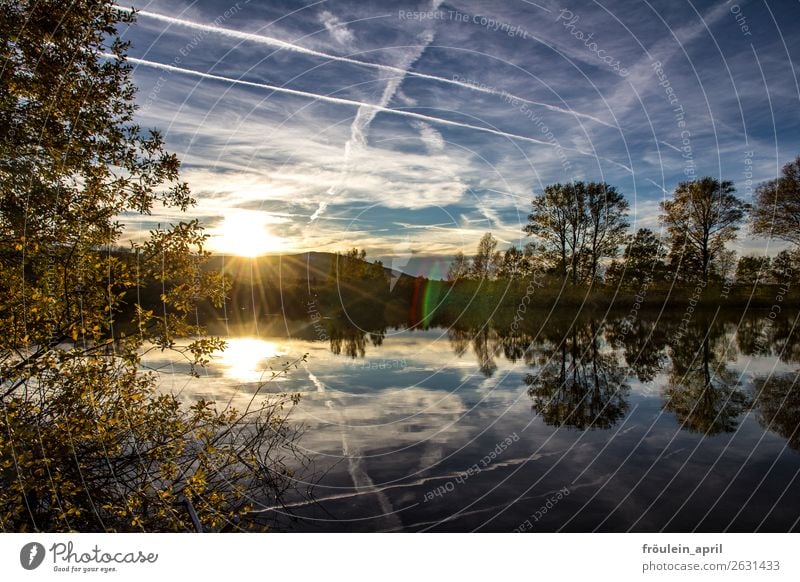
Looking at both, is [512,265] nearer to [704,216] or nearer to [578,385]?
[704,216]

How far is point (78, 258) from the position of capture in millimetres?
8820

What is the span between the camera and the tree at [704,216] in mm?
36188

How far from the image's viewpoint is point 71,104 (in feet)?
30.4

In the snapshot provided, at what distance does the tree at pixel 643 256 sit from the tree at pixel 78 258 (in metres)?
42.1

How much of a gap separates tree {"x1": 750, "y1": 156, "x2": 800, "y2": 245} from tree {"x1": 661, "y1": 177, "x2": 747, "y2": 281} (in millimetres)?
3802

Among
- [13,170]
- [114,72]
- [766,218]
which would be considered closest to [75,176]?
[13,170]
